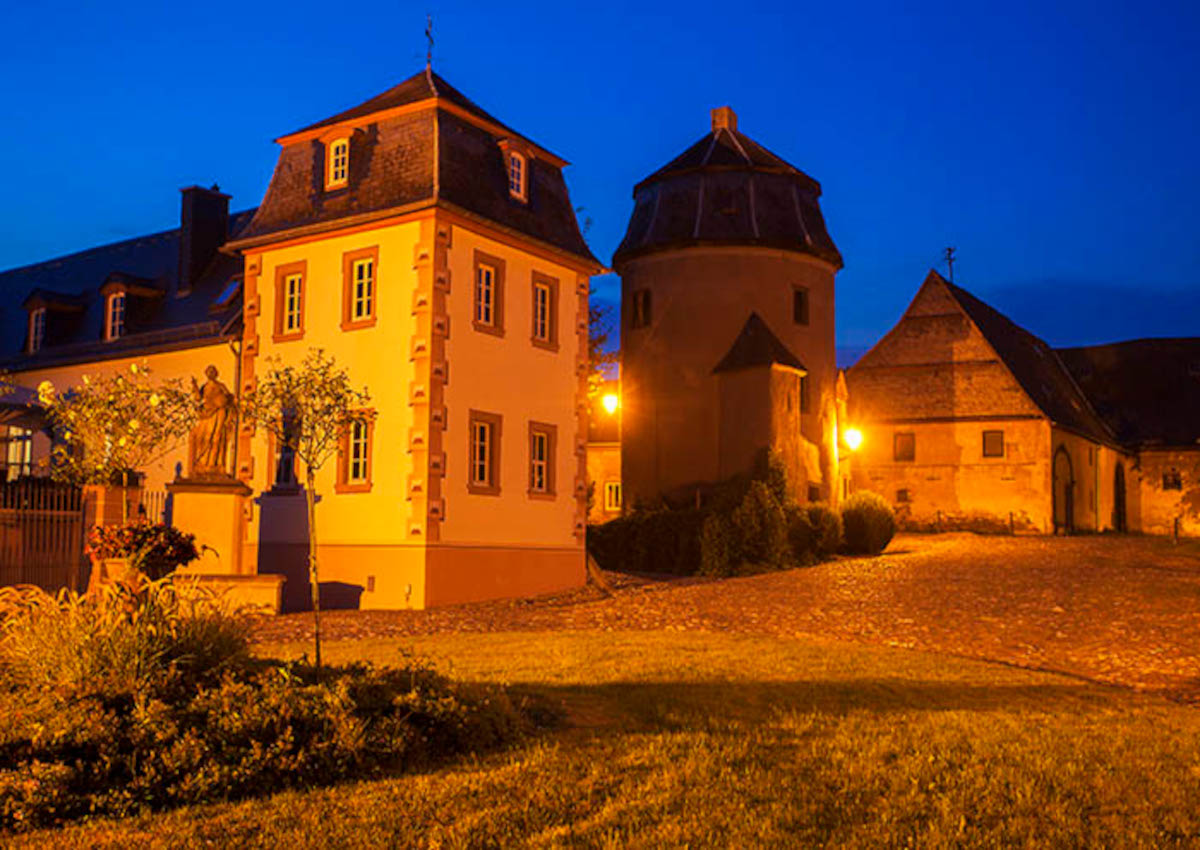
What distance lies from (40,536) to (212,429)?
324 cm

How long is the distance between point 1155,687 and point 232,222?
26928 mm

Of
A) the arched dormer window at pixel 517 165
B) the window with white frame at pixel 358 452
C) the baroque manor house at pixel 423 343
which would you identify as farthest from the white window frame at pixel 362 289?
the arched dormer window at pixel 517 165

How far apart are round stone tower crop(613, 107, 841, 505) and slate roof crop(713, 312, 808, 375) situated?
41 mm

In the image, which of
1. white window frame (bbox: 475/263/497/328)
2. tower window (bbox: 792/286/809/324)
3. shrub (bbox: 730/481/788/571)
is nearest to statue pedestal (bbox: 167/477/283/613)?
white window frame (bbox: 475/263/497/328)

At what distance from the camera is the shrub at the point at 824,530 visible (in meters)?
28.7

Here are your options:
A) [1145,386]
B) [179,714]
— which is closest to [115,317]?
[179,714]

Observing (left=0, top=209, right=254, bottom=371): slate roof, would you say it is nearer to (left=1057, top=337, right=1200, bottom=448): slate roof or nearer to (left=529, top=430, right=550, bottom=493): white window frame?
(left=529, top=430, right=550, bottom=493): white window frame

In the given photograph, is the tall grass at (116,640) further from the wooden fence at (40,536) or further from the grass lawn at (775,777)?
the wooden fence at (40,536)

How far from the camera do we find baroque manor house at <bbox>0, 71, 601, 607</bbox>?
2234 centimetres

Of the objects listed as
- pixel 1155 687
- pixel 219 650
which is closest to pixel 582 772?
pixel 219 650

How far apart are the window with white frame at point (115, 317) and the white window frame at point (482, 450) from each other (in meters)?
12.9

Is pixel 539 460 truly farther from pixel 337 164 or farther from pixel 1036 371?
pixel 1036 371

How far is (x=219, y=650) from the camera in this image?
9.01 m

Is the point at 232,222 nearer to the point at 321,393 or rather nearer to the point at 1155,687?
the point at 321,393
